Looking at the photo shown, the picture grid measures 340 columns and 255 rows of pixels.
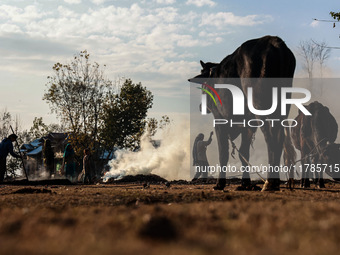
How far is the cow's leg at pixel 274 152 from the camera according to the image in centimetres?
1125

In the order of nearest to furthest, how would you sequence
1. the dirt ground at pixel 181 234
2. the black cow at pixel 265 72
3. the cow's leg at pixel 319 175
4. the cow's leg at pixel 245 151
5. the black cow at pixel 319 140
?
the dirt ground at pixel 181 234 → the black cow at pixel 265 72 → the cow's leg at pixel 245 151 → the cow's leg at pixel 319 175 → the black cow at pixel 319 140

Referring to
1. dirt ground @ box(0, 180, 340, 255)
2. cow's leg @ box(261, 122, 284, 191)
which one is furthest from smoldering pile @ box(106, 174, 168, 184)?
dirt ground @ box(0, 180, 340, 255)

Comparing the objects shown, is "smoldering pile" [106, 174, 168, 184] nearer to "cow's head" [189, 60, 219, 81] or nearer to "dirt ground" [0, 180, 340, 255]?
"cow's head" [189, 60, 219, 81]

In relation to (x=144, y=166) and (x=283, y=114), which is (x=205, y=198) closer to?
(x=283, y=114)

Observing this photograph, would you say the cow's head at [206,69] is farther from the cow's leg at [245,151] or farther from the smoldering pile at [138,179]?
the smoldering pile at [138,179]

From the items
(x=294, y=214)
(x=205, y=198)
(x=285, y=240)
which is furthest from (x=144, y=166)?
(x=285, y=240)

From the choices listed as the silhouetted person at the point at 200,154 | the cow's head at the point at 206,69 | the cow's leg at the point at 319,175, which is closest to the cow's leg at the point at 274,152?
the cow's head at the point at 206,69

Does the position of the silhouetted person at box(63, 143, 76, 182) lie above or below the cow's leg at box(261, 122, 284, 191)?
below

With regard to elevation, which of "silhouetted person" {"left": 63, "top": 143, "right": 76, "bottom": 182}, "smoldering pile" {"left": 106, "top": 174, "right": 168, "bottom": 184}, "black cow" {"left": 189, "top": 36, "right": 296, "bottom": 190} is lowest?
"smoldering pile" {"left": 106, "top": 174, "right": 168, "bottom": 184}

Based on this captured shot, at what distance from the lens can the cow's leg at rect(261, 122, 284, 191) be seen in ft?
36.9

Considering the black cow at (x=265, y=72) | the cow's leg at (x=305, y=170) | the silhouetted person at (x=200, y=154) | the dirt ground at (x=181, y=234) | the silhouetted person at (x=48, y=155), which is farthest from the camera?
the silhouetted person at (x=48, y=155)

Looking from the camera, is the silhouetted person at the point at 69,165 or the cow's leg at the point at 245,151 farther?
the silhouetted person at the point at 69,165

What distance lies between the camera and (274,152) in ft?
37.0

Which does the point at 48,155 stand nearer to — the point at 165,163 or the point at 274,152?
the point at 165,163
